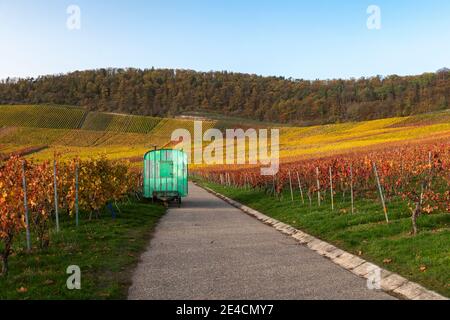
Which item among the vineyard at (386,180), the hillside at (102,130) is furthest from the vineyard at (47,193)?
the hillside at (102,130)

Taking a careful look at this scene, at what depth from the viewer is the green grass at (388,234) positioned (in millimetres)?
9164

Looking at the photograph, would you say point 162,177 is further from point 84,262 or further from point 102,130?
point 102,130

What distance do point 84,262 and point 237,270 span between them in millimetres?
3189

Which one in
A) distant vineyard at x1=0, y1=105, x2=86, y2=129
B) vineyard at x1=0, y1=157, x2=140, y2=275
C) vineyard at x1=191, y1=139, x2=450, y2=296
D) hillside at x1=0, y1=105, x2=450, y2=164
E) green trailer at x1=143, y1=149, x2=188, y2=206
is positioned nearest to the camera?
vineyard at x1=0, y1=157, x2=140, y2=275

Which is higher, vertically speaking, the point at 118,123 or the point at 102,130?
the point at 118,123

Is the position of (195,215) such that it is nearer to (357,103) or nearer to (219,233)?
(219,233)

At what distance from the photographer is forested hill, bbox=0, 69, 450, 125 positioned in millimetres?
131750

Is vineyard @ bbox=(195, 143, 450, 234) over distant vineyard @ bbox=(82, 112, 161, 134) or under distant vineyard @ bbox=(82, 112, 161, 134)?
under

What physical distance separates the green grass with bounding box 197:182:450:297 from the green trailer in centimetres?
910

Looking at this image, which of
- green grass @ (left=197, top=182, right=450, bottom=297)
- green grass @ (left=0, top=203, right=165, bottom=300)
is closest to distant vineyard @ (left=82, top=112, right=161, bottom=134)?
green grass @ (left=197, top=182, right=450, bottom=297)

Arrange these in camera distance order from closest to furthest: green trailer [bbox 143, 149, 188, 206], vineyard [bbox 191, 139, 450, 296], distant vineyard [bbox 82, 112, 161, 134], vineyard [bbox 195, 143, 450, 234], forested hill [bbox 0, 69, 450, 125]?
vineyard [bbox 191, 139, 450, 296]
vineyard [bbox 195, 143, 450, 234]
green trailer [bbox 143, 149, 188, 206]
distant vineyard [bbox 82, 112, 161, 134]
forested hill [bbox 0, 69, 450, 125]

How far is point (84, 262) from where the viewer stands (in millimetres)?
10367

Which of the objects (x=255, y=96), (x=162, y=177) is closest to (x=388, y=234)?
(x=162, y=177)

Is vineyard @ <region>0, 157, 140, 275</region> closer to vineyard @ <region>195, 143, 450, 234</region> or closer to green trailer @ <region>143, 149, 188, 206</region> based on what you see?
green trailer @ <region>143, 149, 188, 206</region>
